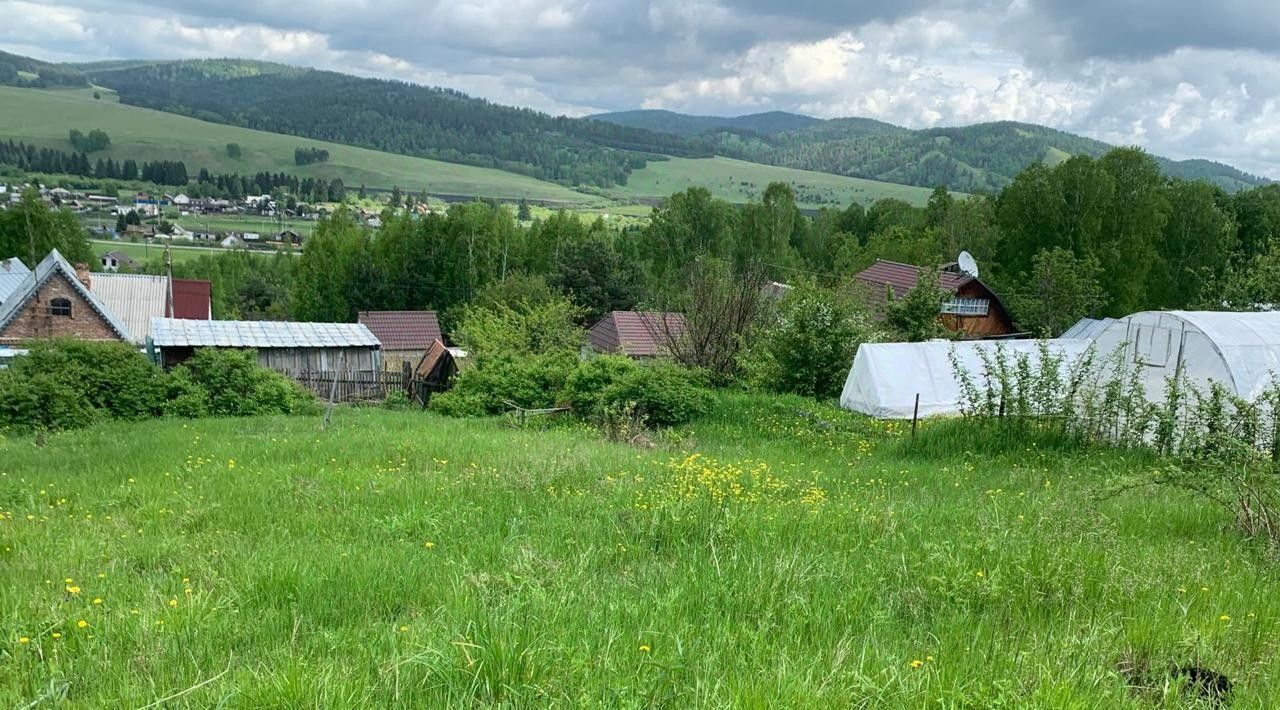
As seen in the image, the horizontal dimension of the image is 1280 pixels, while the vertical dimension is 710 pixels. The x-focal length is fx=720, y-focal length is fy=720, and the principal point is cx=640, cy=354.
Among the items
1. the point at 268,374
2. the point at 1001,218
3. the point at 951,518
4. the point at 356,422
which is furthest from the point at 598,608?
the point at 1001,218

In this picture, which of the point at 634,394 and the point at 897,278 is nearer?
the point at 634,394

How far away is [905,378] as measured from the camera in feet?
68.5

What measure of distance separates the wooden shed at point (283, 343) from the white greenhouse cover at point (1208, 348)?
1025 inches

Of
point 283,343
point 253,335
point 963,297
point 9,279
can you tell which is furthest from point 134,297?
point 963,297

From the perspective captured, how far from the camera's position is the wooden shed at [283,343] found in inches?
1008

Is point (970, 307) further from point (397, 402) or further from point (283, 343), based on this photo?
point (283, 343)

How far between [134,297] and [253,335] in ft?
61.5

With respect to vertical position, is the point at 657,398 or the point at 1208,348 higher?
the point at 1208,348

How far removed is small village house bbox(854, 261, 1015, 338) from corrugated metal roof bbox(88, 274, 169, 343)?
39.4 m

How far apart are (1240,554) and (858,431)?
994cm

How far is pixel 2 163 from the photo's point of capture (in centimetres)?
16050

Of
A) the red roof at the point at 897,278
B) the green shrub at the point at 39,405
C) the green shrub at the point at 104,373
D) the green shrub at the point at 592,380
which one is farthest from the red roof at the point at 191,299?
the red roof at the point at 897,278

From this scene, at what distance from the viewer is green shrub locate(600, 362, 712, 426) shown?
55.1 ft

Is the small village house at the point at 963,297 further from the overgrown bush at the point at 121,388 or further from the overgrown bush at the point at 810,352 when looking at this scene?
the overgrown bush at the point at 121,388
